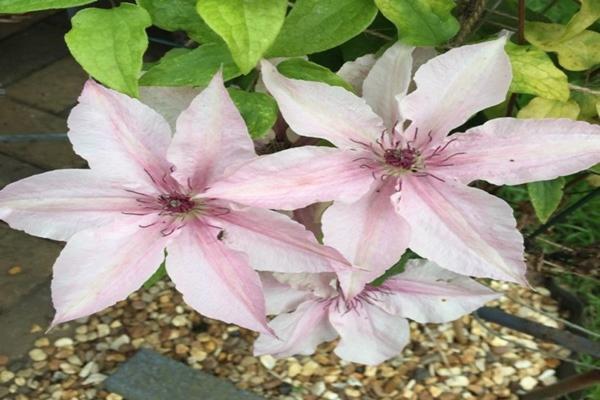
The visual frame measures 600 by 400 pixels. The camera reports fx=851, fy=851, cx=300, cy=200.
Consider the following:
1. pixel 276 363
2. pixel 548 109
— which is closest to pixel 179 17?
pixel 548 109

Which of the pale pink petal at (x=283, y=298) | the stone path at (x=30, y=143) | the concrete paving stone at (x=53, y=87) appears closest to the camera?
the pale pink petal at (x=283, y=298)

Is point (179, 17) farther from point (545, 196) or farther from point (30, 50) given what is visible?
point (30, 50)

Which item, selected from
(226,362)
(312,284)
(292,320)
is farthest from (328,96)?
(226,362)

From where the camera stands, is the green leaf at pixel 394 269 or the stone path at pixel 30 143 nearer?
the green leaf at pixel 394 269

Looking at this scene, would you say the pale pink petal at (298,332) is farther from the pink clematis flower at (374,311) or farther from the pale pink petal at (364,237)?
the pale pink petal at (364,237)

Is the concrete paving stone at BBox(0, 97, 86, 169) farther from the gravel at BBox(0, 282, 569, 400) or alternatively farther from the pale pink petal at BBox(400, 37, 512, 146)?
the pale pink petal at BBox(400, 37, 512, 146)

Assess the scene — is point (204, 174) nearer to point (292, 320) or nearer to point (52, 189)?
point (52, 189)

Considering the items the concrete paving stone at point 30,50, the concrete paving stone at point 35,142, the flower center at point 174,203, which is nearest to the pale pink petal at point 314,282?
the flower center at point 174,203

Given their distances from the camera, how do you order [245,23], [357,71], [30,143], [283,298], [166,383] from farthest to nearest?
[30,143] < [166,383] < [283,298] < [357,71] < [245,23]
